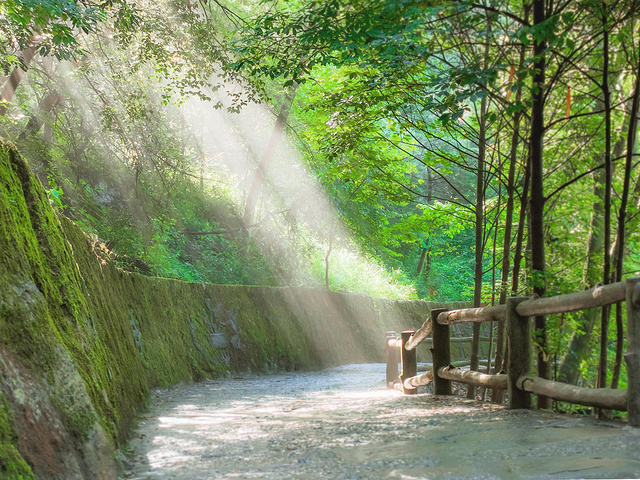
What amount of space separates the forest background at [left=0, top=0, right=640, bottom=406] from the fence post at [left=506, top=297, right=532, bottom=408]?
122 mm

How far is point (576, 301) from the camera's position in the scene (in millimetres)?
3803

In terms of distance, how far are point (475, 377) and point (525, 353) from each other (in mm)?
676

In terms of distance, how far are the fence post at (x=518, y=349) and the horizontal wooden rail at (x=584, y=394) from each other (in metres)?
0.26

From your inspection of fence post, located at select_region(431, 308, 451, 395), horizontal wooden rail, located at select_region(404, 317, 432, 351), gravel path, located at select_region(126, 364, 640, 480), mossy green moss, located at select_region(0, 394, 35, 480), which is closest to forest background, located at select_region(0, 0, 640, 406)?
fence post, located at select_region(431, 308, 451, 395)

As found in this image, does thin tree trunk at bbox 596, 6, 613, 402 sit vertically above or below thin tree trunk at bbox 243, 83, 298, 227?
below

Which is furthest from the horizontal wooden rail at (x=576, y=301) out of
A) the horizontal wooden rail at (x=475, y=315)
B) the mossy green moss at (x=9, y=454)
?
the mossy green moss at (x=9, y=454)

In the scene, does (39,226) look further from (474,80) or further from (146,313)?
(146,313)

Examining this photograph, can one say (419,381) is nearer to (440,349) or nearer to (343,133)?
(440,349)

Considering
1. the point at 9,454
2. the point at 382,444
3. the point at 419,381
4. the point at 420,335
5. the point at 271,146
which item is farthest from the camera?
the point at 271,146

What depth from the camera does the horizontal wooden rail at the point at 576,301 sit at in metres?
3.50

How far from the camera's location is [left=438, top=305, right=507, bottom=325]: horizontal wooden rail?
4.93m

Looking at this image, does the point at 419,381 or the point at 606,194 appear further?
the point at 419,381

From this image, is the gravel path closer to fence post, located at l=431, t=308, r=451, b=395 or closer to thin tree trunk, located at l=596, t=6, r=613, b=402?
fence post, located at l=431, t=308, r=451, b=395

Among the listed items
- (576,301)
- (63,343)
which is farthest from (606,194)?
(63,343)
